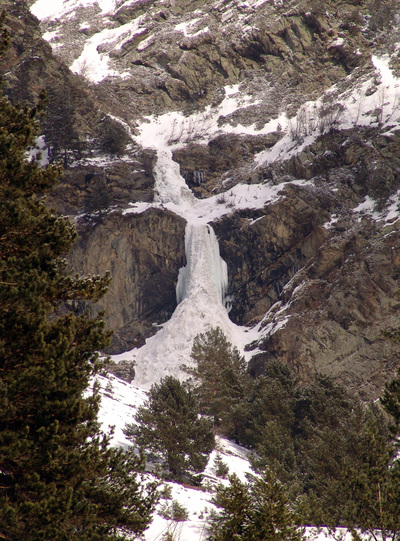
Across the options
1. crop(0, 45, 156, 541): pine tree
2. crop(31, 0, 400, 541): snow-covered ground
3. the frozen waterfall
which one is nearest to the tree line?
crop(31, 0, 400, 541): snow-covered ground

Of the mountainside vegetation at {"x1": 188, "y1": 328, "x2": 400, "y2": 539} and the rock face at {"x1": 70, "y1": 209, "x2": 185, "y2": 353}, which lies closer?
the mountainside vegetation at {"x1": 188, "y1": 328, "x2": 400, "y2": 539}

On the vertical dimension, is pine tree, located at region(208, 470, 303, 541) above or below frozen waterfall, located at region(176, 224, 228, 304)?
below

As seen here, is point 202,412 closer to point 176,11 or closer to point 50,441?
point 50,441

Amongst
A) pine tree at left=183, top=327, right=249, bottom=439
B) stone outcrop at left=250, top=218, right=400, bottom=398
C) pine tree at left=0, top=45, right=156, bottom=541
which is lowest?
pine tree at left=0, top=45, right=156, bottom=541

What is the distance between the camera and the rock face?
4909 cm

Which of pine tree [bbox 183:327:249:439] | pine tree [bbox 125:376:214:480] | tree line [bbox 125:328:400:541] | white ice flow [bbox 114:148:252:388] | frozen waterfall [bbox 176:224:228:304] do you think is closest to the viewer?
tree line [bbox 125:328:400:541]

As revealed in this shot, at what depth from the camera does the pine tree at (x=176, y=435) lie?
1541 cm

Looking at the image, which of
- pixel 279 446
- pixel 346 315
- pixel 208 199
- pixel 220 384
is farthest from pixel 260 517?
pixel 208 199

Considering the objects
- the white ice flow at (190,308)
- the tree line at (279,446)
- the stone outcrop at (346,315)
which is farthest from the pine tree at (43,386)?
the stone outcrop at (346,315)

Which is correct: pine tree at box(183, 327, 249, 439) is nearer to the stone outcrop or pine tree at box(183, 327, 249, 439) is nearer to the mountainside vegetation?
the mountainside vegetation

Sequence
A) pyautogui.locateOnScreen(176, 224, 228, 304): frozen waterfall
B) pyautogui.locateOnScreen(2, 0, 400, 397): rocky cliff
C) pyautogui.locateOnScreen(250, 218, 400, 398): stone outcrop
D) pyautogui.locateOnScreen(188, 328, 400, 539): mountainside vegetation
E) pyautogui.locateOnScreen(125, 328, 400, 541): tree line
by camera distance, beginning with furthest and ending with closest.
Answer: pyautogui.locateOnScreen(176, 224, 228, 304): frozen waterfall
pyautogui.locateOnScreen(2, 0, 400, 397): rocky cliff
pyautogui.locateOnScreen(250, 218, 400, 398): stone outcrop
pyautogui.locateOnScreen(188, 328, 400, 539): mountainside vegetation
pyautogui.locateOnScreen(125, 328, 400, 541): tree line

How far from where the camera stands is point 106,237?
5034cm

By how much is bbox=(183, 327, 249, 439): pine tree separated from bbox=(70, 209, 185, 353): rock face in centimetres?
1989

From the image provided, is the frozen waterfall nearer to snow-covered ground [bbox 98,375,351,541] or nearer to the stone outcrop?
the stone outcrop
